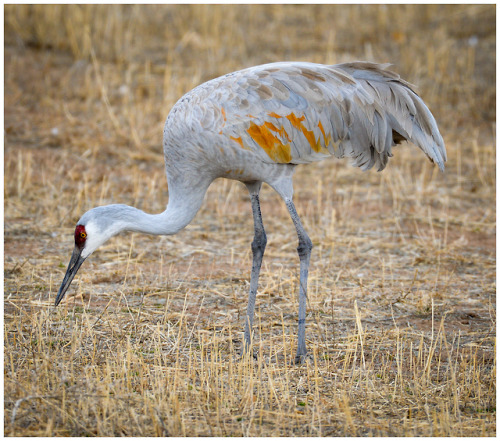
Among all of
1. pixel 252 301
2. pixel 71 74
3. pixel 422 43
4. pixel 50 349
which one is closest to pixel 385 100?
pixel 252 301

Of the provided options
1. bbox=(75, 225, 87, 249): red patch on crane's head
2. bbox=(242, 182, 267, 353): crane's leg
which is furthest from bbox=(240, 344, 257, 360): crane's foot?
bbox=(75, 225, 87, 249): red patch on crane's head

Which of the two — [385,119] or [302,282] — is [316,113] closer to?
[385,119]

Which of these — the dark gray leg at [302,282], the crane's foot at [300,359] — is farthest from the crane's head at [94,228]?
the crane's foot at [300,359]

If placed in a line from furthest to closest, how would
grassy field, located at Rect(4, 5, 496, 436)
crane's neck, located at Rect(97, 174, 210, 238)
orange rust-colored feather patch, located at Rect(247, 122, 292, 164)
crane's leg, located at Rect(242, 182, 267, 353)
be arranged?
1. crane's leg, located at Rect(242, 182, 267, 353)
2. orange rust-colored feather patch, located at Rect(247, 122, 292, 164)
3. crane's neck, located at Rect(97, 174, 210, 238)
4. grassy field, located at Rect(4, 5, 496, 436)

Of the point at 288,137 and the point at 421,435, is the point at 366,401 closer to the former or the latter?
the point at 421,435

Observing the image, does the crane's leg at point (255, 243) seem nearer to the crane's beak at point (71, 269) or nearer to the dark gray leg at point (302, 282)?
the dark gray leg at point (302, 282)

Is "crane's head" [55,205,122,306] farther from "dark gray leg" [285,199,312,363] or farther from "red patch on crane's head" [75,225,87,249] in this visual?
"dark gray leg" [285,199,312,363]

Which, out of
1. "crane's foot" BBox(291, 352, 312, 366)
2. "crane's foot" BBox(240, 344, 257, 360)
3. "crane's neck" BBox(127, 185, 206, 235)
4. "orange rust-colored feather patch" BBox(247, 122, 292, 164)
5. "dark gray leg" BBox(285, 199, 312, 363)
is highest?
"orange rust-colored feather patch" BBox(247, 122, 292, 164)

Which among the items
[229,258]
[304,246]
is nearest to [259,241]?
[304,246]

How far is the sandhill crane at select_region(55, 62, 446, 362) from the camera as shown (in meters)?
5.17

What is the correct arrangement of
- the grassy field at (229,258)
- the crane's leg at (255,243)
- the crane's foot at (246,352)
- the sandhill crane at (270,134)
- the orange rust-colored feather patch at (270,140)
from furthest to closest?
the crane's leg at (255,243) < the orange rust-colored feather patch at (270,140) < the sandhill crane at (270,134) < the crane's foot at (246,352) < the grassy field at (229,258)

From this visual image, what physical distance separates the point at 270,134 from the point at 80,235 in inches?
57.8

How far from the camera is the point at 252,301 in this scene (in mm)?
5547

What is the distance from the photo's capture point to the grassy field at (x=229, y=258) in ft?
14.4
